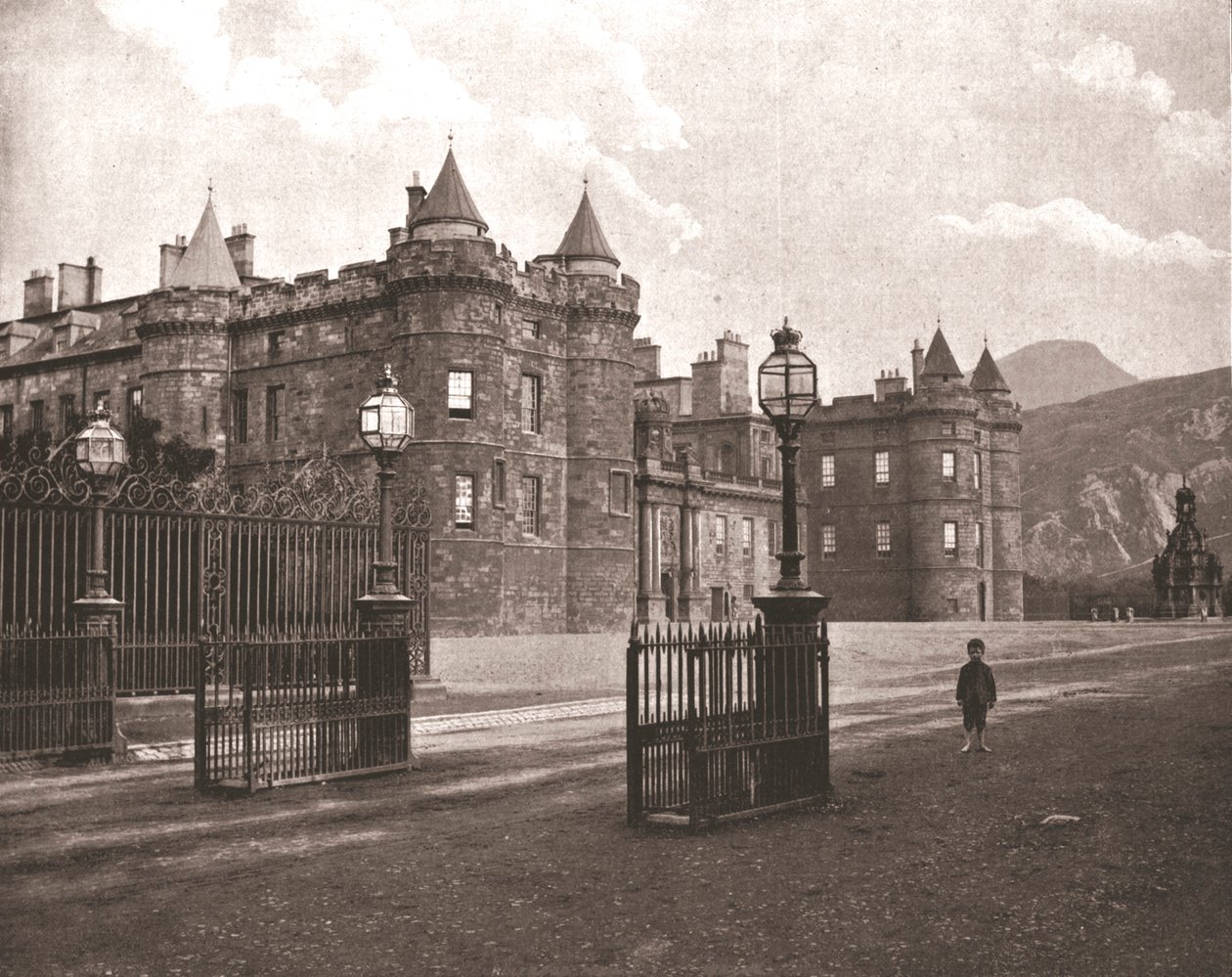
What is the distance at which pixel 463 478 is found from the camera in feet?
128

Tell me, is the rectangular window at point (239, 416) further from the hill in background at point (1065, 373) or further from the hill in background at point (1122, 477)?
the hill in background at point (1065, 373)

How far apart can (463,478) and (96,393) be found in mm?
18561

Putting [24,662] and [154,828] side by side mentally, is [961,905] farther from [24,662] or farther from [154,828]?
[24,662]

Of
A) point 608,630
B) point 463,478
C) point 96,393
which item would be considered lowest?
point 608,630

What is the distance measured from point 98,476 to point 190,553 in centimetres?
127

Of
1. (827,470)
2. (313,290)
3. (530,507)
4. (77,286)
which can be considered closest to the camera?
(530,507)

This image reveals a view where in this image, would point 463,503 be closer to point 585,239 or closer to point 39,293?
point 585,239

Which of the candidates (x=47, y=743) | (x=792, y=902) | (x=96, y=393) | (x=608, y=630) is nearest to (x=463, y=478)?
(x=608, y=630)

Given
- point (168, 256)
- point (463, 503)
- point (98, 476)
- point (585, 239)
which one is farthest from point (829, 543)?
point (98, 476)

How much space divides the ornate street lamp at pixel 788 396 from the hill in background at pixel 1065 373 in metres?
154

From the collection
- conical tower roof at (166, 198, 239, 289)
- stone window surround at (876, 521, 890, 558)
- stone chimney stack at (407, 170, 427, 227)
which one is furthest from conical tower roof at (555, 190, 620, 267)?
stone window surround at (876, 521, 890, 558)

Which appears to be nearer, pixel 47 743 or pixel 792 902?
pixel 792 902

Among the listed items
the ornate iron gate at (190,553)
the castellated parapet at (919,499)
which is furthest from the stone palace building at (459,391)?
the ornate iron gate at (190,553)

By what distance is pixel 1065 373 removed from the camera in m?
175
